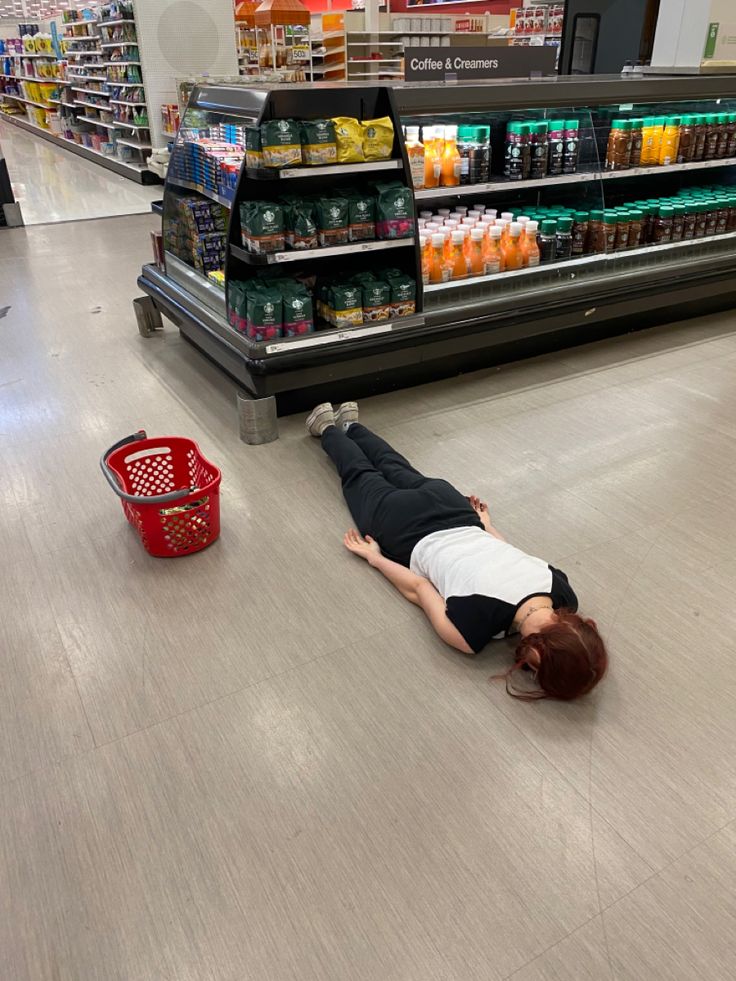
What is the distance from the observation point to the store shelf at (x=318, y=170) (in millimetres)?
3086

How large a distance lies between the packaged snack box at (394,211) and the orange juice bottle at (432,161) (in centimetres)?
43

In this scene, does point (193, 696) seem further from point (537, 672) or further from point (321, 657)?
point (537, 672)

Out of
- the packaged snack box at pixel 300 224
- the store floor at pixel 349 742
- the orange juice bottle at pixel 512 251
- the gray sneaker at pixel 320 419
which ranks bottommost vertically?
the store floor at pixel 349 742

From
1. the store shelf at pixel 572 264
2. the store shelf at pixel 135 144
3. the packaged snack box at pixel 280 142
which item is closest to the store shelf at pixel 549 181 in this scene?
the store shelf at pixel 572 264

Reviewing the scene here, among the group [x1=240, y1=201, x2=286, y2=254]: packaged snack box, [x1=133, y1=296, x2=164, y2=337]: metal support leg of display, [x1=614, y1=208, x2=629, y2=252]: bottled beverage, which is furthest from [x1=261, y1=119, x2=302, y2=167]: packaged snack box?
[x1=614, y1=208, x2=629, y2=252]: bottled beverage

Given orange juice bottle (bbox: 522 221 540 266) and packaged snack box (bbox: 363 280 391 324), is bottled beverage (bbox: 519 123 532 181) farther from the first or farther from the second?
packaged snack box (bbox: 363 280 391 324)

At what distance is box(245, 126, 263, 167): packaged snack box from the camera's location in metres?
3.06

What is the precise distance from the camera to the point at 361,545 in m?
2.69

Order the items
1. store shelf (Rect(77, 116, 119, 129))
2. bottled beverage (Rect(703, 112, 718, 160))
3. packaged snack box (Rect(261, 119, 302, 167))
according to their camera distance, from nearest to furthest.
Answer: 1. packaged snack box (Rect(261, 119, 302, 167))
2. bottled beverage (Rect(703, 112, 718, 160))
3. store shelf (Rect(77, 116, 119, 129))

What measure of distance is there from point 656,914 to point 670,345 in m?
3.78

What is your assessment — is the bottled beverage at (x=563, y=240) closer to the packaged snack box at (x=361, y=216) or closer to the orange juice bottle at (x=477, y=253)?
the orange juice bottle at (x=477, y=253)

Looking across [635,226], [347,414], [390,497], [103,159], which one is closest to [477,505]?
[390,497]

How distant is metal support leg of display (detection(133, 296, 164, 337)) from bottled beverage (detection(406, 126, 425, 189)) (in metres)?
1.98

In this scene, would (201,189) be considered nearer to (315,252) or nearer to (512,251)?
(315,252)
